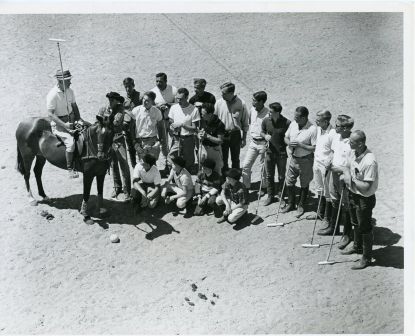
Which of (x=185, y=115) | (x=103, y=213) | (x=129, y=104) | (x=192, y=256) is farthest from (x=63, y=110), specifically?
(x=192, y=256)

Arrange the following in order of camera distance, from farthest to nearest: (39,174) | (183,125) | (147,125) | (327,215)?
(39,174) < (147,125) < (183,125) < (327,215)

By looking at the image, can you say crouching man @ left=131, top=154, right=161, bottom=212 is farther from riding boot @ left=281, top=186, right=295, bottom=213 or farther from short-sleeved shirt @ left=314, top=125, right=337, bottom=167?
short-sleeved shirt @ left=314, top=125, right=337, bottom=167

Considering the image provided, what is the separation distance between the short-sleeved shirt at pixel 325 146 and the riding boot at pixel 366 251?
1.36m

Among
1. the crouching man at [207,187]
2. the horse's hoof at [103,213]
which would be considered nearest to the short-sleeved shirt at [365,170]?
the crouching man at [207,187]

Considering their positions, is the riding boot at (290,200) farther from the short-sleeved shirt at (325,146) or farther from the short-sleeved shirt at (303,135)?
the short-sleeved shirt at (325,146)

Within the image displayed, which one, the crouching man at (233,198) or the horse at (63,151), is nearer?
the horse at (63,151)

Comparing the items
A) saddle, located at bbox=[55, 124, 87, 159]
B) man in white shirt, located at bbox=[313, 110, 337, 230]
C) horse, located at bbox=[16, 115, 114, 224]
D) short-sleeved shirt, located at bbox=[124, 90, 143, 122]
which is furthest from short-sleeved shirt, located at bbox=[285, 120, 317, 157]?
saddle, located at bbox=[55, 124, 87, 159]

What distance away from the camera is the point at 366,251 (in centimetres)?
839

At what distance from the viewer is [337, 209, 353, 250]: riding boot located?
8.96m

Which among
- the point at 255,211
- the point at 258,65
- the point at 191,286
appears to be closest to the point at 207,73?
the point at 258,65

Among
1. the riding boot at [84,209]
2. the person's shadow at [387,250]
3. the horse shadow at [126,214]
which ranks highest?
the riding boot at [84,209]

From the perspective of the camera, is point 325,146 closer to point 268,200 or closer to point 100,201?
point 268,200

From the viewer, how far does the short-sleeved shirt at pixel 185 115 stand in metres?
10.2

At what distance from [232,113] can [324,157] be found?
2114 mm
